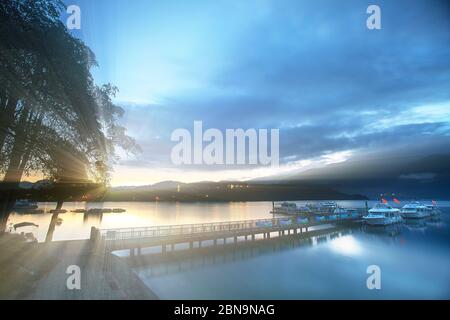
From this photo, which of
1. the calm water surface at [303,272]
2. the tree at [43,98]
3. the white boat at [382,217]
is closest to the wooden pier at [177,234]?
the calm water surface at [303,272]

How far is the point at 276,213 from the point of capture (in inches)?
3996

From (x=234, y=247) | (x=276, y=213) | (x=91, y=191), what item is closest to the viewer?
(x=91, y=191)

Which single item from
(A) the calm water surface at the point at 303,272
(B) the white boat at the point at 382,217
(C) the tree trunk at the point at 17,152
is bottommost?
(A) the calm water surface at the point at 303,272

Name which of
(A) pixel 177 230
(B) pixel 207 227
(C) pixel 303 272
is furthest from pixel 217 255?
(C) pixel 303 272

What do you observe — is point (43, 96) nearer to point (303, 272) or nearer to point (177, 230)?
point (177, 230)

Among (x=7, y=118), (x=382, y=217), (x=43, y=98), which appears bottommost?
(x=382, y=217)

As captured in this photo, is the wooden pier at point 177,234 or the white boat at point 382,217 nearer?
the wooden pier at point 177,234

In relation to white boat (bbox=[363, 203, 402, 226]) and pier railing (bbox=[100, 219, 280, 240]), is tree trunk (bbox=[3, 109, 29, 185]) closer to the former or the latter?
pier railing (bbox=[100, 219, 280, 240])

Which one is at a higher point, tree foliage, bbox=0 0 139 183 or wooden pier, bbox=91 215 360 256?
tree foliage, bbox=0 0 139 183

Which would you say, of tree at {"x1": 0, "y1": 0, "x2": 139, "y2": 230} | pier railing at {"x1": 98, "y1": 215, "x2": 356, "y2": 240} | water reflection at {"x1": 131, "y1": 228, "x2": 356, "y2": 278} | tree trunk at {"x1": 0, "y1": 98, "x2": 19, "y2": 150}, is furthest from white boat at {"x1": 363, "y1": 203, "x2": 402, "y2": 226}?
tree trunk at {"x1": 0, "y1": 98, "x2": 19, "y2": 150}

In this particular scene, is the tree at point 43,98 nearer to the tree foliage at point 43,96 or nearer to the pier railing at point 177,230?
the tree foliage at point 43,96

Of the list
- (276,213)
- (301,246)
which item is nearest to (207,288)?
(301,246)
